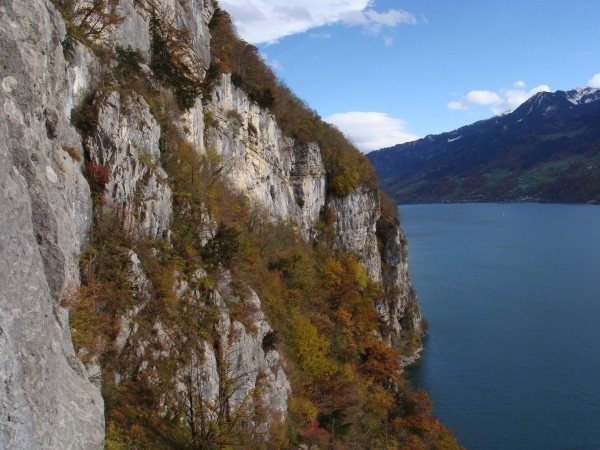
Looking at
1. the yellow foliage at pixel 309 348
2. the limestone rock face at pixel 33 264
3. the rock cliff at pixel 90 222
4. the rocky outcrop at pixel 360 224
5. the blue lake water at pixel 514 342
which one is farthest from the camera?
the rocky outcrop at pixel 360 224

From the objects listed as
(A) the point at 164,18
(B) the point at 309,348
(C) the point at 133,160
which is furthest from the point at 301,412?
(A) the point at 164,18

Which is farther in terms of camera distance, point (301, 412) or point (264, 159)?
point (264, 159)

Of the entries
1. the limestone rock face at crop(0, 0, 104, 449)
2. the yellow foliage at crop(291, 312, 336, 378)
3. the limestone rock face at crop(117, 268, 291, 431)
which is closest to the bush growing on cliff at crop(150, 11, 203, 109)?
Answer: the limestone rock face at crop(117, 268, 291, 431)

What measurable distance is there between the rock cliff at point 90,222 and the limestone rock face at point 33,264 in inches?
1.0

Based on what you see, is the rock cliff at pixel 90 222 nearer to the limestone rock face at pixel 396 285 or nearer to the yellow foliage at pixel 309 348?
the yellow foliage at pixel 309 348

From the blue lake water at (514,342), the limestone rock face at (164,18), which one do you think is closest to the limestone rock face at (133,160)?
the limestone rock face at (164,18)

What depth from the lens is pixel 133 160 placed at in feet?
55.8

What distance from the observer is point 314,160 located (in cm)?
4691

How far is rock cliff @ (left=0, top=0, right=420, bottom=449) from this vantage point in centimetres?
721

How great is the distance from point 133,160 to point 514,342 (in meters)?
39.7

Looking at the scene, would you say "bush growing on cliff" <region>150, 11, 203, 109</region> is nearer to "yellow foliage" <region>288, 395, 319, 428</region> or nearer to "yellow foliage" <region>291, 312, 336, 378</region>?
"yellow foliage" <region>291, 312, 336, 378</region>

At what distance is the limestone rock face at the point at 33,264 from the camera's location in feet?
22.0

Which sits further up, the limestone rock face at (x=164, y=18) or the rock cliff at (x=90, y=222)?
the limestone rock face at (x=164, y=18)

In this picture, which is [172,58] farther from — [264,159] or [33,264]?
[33,264]
